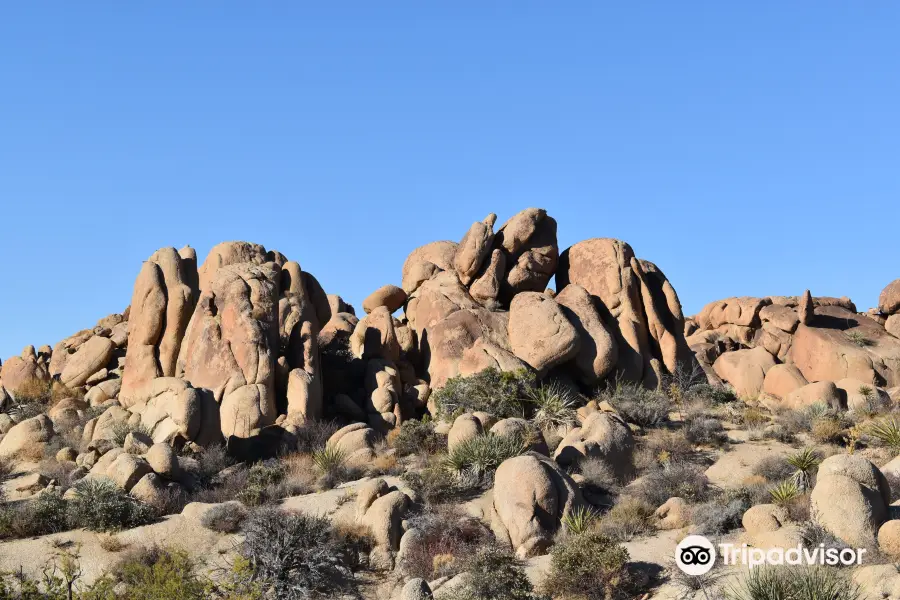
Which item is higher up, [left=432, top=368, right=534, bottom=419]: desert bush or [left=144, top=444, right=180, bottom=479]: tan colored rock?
[left=432, top=368, right=534, bottom=419]: desert bush

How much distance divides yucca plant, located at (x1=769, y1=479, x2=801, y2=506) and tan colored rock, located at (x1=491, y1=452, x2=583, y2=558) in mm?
4072

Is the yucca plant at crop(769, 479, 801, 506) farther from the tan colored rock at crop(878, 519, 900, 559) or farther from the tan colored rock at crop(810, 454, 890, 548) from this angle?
the tan colored rock at crop(878, 519, 900, 559)

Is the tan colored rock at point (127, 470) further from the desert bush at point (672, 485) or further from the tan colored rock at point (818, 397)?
the tan colored rock at point (818, 397)

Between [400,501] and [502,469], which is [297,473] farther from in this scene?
[502,469]

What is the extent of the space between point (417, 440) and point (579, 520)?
760cm

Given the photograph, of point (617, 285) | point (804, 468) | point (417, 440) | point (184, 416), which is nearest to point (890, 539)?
point (804, 468)

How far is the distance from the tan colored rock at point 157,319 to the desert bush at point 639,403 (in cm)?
1353

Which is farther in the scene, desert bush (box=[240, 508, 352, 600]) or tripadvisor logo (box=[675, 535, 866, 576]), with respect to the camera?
desert bush (box=[240, 508, 352, 600])

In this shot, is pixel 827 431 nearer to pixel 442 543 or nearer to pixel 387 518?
pixel 442 543

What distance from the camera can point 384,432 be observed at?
2933 cm

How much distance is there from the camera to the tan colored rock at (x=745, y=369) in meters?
39.8

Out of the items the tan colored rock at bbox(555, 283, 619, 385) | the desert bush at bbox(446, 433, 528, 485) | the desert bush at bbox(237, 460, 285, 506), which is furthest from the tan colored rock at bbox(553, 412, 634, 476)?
the tan colored rock at bbox(555, 283, 619, 385)

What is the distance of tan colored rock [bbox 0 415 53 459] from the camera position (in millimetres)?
27172

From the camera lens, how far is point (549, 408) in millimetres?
28469
